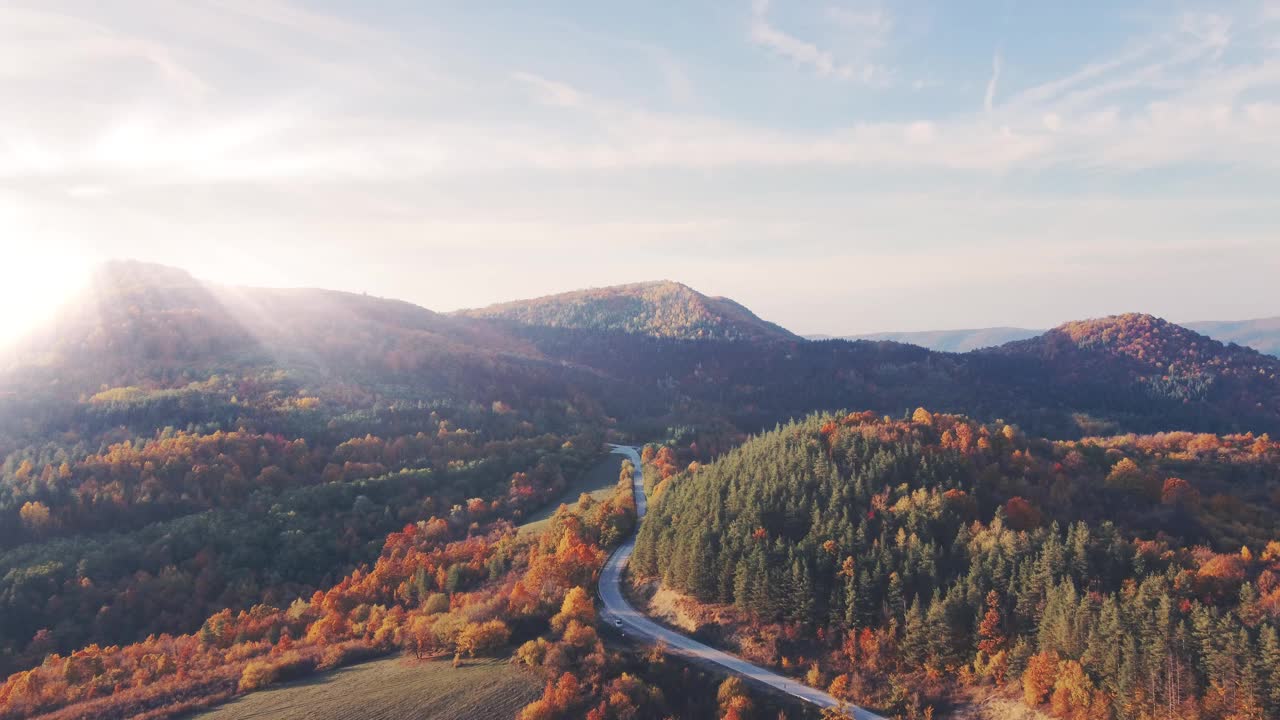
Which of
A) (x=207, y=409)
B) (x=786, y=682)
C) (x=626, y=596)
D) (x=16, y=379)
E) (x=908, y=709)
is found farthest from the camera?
(x=16, y=379)

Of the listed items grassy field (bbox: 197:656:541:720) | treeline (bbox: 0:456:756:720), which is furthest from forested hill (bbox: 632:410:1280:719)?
grassy field (bbox: 197:656:541:720)

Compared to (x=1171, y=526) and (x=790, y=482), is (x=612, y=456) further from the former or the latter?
(x=1171, y=526)

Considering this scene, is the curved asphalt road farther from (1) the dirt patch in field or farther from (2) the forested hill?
(1) the dirt patch in field

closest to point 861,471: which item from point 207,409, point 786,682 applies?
point 786,682

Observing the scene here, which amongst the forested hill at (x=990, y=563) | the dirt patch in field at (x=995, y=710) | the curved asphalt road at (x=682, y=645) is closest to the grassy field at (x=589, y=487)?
the forested hill at (x=990, y=563)

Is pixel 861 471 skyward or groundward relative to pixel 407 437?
skyward

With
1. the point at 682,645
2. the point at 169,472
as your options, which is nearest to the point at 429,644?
the point at 682,645

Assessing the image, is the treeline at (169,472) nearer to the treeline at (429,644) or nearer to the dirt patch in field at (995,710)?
the treeline at (429,644)

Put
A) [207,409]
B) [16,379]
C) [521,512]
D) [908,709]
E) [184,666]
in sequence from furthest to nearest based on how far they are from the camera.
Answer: [16,379], [207,409], [521,512], [184,666], [908,709]
